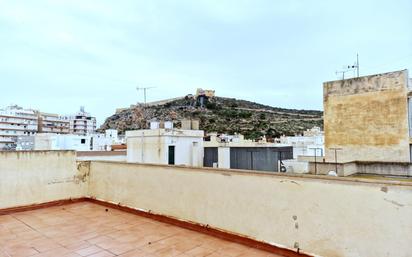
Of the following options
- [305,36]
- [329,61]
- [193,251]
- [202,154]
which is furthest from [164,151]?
[193,251]

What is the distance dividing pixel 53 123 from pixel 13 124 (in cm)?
1053

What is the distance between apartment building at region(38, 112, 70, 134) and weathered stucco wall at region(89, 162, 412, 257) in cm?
7019

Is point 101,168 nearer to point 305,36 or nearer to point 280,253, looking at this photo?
point 280,253

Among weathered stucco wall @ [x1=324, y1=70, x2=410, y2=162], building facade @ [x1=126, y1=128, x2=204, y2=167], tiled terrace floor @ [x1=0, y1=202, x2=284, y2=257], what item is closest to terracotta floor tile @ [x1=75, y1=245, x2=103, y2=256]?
tiled terrace floor @ [x1=0, y1=202, x2=284, y2=257]

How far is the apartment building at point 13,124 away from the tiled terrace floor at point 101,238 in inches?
2396

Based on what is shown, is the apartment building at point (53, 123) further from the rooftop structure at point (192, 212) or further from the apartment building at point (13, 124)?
the rooftop structure at point (192, 212)

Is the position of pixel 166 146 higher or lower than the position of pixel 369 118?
lower

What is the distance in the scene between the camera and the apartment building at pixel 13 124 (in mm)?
54875

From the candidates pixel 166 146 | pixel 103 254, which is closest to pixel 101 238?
pixel 103 254

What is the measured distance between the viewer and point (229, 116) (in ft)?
170

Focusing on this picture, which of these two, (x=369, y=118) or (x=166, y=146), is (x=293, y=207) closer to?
(x=369, y=118)

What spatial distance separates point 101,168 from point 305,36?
983cm

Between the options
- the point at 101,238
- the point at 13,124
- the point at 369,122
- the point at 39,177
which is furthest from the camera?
the point at 13,124

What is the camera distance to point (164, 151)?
15.9 meters
